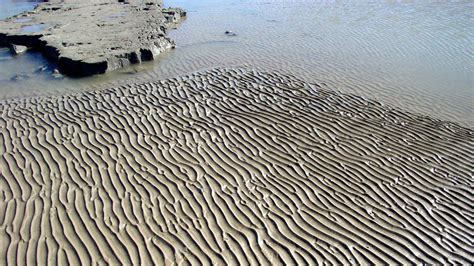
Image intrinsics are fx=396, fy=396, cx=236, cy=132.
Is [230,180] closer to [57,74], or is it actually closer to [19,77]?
[57,74]

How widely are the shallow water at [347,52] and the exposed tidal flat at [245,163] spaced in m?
0.10

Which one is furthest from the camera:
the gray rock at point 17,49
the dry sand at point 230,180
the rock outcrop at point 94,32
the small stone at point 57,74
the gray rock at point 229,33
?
the gray rock at point 229,33

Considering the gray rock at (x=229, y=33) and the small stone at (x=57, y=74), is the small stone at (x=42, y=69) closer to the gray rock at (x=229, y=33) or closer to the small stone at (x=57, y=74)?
the small stone at (x=57, y=74)

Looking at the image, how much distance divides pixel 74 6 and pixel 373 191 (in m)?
20.3

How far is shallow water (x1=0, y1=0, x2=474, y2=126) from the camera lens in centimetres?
1122

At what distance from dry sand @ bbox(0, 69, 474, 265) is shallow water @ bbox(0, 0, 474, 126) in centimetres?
144

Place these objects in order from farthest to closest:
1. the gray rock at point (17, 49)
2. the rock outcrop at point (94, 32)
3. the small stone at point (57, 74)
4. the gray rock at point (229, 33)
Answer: the gray rock at point (229, 33)
the gray rock at point (17, 49)
the rock outcrop at point (94, 32)
the small stone at point (57, 74)

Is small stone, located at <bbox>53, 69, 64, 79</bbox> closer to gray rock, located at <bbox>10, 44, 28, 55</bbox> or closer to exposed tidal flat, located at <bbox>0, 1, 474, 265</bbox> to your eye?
exposed tidal flat, located at <bbox>0, 1, 474, 265</bbox>

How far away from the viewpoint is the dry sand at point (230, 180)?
228 inches

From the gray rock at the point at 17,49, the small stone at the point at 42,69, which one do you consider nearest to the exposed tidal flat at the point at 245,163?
the small stone at the point at 42,69

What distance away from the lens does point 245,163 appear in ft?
25.4

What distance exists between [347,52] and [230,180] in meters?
8.81

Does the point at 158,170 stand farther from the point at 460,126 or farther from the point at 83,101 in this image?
the point at 460,126

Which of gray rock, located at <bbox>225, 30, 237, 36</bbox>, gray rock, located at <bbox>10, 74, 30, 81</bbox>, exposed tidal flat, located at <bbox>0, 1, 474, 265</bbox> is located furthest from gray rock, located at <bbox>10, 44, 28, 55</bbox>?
gray rock, located at <bbox>225, 30, 237, 36</bbox>
